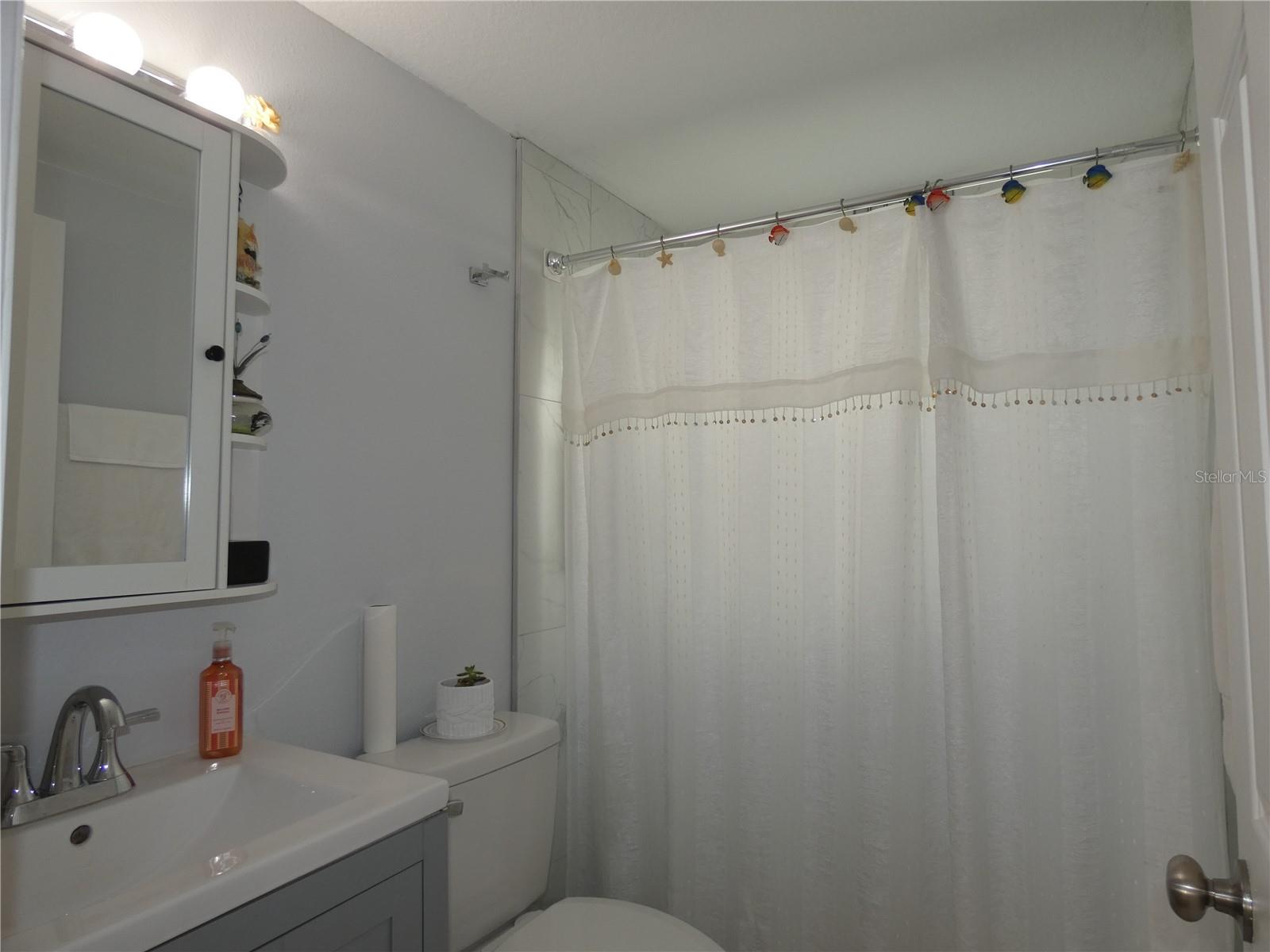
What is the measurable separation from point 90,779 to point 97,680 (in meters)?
0.17

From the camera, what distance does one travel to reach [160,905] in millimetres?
833

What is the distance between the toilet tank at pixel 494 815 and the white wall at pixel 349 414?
0.73 feet

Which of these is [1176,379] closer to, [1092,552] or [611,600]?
[1092,552]

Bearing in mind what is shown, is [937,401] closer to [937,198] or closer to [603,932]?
[937,198]

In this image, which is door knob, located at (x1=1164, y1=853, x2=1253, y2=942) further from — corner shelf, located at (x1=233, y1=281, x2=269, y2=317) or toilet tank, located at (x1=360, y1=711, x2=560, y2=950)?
corner shelf, located at (x1=233, y1=281, x2=269, y2=317)

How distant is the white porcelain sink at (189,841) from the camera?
835 millimetres

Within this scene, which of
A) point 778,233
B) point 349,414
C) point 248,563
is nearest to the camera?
point 248,563

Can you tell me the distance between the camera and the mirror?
1.04 metres

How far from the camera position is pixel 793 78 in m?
1.86

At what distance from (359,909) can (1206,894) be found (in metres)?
1.00

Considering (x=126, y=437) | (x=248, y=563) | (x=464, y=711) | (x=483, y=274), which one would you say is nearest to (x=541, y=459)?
(x=483, y=274)

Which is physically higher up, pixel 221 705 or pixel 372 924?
pixel 221 705

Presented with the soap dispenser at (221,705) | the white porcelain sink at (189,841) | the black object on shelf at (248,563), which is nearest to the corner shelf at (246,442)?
the black object on shelf at (248,563)

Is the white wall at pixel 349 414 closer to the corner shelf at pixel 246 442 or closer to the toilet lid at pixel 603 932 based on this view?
the corner shelf at pixel 246 442
